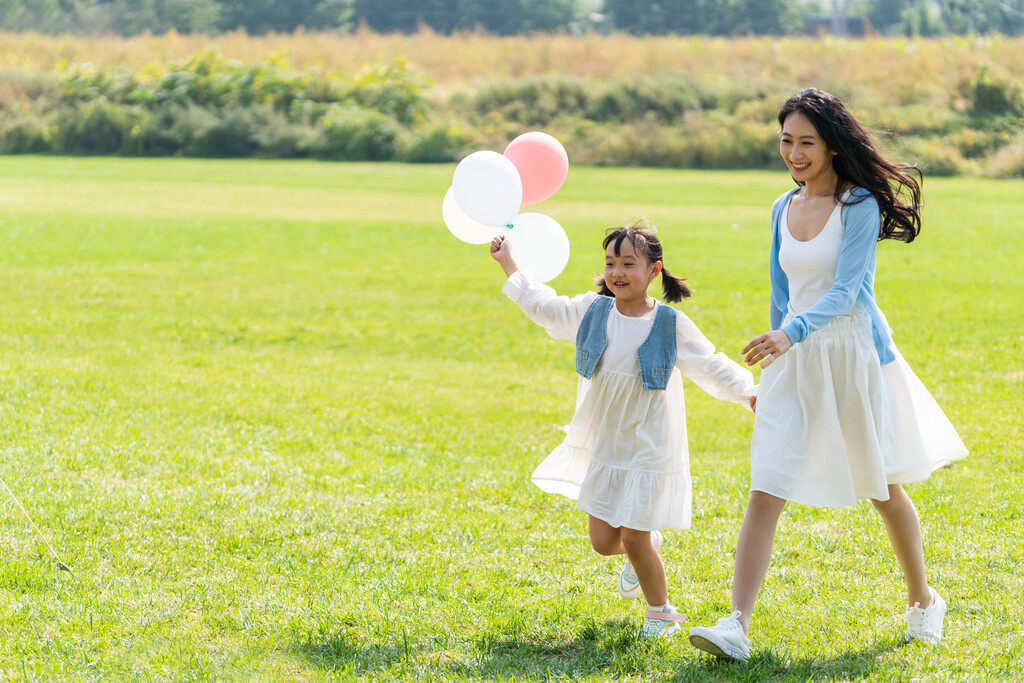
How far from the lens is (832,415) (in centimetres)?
369

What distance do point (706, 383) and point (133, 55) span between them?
43494 millimetres

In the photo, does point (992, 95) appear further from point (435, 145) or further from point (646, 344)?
point (646, 344)

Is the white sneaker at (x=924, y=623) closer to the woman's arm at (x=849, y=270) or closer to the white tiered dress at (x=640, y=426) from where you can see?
the white tiered dress at (x=640, y=426)

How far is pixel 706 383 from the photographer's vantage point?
3961 millimetres

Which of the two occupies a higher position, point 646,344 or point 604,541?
point 646,344

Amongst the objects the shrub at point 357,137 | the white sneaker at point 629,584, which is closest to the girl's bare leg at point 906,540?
the white sneaker at point 629,584

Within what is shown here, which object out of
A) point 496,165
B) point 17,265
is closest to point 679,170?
point 17,265

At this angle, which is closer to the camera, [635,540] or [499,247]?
[635,540]

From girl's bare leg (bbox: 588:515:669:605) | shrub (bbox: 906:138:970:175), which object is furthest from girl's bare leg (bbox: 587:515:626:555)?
shrub (bbox: 906:138:970:175)

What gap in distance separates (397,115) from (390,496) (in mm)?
32228

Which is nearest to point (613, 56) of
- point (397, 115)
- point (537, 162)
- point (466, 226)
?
point (397, 115)

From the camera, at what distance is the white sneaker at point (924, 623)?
384cm

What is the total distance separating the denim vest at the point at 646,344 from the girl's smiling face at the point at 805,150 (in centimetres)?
66

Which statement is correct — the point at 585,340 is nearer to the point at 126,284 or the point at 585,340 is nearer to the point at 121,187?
the point at 126,284
